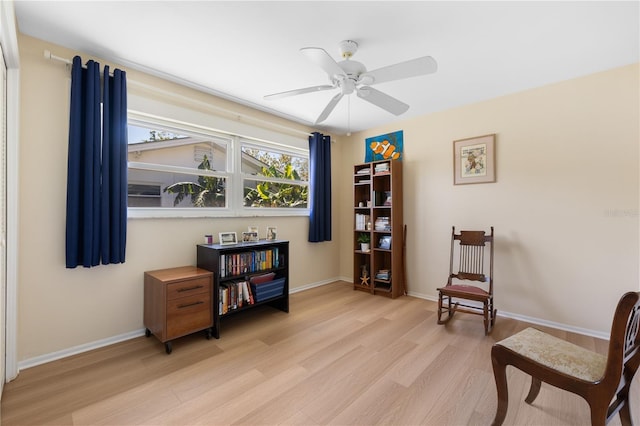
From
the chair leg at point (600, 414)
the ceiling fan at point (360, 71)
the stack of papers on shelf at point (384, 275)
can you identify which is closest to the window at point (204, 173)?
the ceiling fan at point (360, 71)

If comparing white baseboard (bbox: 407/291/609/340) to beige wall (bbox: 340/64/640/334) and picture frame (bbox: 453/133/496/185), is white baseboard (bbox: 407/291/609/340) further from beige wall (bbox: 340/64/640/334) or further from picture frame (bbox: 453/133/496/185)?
picture frame (bbox: 453/133/496/185)

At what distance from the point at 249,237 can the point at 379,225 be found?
179 cm

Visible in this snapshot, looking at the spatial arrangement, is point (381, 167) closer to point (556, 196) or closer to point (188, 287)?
point (556, 196)

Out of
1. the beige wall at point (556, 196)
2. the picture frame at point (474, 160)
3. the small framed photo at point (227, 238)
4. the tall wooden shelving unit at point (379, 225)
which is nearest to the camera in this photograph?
the beige wall at point (556, 196)

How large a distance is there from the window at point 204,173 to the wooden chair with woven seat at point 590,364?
112 inches

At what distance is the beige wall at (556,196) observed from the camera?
8.36ft

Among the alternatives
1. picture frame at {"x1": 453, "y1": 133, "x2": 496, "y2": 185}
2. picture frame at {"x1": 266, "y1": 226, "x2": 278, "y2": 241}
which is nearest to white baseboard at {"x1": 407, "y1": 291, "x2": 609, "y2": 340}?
picture frame at {"x1": 453, "y1": 133, "x2": 496, "y2": 185}

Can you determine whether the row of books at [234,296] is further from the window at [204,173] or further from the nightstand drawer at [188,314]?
the window at [204,173]

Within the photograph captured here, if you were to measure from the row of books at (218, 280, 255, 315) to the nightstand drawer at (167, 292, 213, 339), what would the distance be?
149mm

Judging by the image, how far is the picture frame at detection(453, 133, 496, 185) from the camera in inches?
127

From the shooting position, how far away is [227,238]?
10.1 feet

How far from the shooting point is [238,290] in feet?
9.53

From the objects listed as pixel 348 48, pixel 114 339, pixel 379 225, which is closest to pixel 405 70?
pixel 348 48

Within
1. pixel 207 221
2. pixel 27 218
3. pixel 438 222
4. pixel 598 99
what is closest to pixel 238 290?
pixel 207 221
